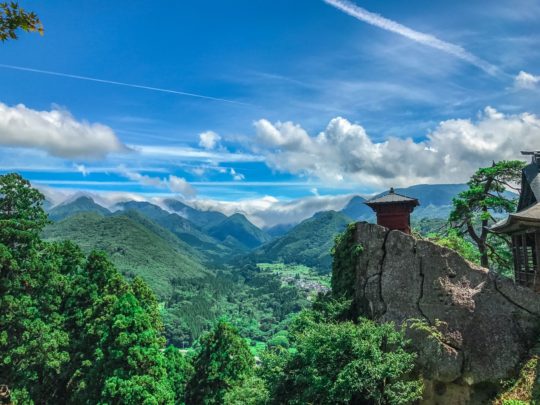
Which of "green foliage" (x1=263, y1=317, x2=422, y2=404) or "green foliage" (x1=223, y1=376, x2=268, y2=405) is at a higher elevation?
"green foliage" (x1=263, y1=317, x2=422, y2=404)

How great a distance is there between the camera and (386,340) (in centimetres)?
1744

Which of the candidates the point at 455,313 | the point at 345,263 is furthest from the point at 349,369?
the point at 345,263

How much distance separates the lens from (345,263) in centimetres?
2189

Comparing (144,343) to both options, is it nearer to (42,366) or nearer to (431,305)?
(42,366)

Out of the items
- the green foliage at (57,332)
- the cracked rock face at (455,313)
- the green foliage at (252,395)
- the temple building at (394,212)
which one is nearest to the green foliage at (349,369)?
the green foliage at (252,395)

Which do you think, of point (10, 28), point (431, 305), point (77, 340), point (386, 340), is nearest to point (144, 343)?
point (77, 340)

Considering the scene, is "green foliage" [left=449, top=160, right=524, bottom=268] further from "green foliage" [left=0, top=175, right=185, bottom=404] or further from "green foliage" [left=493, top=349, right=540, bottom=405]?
"green foliage" [left=0, top=175, right=185, bottom=404]

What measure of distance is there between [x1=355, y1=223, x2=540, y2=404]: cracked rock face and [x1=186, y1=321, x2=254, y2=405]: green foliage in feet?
53.4

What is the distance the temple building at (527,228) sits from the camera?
1705cm

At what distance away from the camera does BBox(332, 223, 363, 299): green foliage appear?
834 inches

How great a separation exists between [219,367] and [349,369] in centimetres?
1875

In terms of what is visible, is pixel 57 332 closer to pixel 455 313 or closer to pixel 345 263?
pixel 345 263

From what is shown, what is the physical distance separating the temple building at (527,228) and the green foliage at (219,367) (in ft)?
66.5

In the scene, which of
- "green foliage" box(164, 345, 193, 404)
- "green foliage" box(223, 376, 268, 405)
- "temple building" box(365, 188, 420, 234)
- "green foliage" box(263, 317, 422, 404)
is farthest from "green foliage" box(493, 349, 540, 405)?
"green foliage" box(164, 345, 193, 404)
